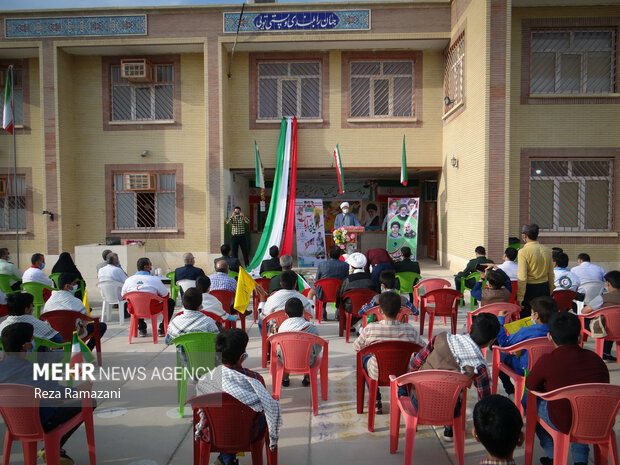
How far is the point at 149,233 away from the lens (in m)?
13.0

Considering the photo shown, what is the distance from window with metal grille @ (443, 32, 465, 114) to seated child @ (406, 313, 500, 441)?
887 centimetres

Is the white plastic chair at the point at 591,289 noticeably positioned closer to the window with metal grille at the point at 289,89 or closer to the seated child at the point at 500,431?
the seated child at the point at 500,431

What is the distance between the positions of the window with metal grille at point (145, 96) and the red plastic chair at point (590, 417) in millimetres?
12378

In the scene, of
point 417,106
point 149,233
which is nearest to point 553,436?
point 417,106

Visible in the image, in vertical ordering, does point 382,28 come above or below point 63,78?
above

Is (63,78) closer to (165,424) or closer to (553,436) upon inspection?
(165,424)

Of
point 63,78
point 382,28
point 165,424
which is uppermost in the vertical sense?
point 382,28

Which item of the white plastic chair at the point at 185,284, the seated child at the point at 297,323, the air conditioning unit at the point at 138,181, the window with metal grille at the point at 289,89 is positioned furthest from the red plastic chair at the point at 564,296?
the air conditioning unit at the point at 138,181

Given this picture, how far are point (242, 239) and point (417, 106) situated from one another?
19.6 feet

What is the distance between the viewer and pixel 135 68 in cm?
Result: 1248

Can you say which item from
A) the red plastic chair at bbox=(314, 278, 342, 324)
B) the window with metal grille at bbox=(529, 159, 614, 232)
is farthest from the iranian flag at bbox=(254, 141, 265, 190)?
the window with metal grille at bbox=(529, 159, 614, 232)

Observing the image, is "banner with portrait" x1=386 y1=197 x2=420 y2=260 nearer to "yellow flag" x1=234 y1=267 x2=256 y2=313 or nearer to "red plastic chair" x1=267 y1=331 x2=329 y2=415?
"yellow flag" x1=234 y1=267 x2=256 y2=313

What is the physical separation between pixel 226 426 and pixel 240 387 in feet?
0.81

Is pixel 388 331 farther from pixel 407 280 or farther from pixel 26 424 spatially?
pixel 407 280
